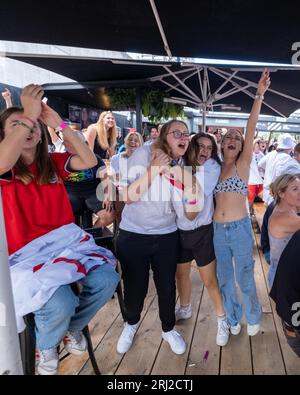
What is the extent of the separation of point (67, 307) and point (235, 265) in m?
1.38

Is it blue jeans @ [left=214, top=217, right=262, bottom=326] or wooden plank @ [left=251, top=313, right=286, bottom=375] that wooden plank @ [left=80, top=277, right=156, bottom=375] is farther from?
wooden plank @ [left=251, top=313, right=286, bottom=375]

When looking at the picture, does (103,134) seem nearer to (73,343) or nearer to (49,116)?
(49,116)

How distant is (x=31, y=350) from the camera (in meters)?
1.35

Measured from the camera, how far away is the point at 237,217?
2.14 m

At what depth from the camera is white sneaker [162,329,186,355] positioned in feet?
6.93


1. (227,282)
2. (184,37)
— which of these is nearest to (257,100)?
(184,37)

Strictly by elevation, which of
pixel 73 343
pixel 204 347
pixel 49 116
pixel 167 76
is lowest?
pixel 204 347

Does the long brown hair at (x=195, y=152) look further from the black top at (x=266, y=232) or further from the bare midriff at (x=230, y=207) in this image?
the black top at (x=266, y=232)

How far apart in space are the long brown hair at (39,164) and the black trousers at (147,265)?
0.77 meters

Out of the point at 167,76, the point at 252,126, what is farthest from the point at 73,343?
the point at 167,76

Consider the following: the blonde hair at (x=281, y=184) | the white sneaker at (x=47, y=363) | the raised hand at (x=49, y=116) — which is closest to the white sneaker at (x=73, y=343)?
the white sneaker at (x=47, y=363)

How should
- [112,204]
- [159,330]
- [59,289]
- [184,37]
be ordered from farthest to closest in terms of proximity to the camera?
[112,204] < [159,330] < [184,37] < [59,289]

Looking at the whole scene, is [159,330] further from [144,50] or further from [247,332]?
[144,50]
